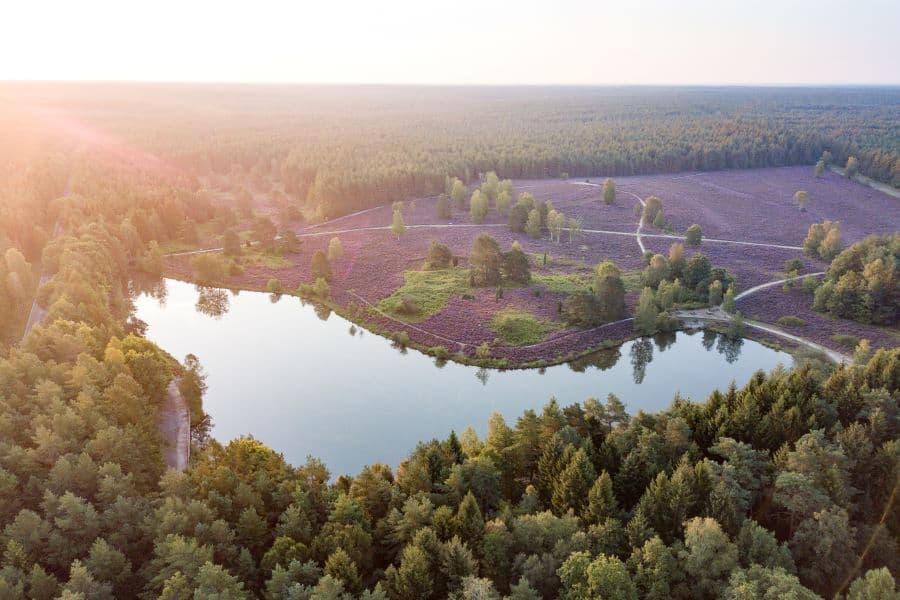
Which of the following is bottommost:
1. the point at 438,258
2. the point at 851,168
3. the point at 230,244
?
the point at 438,258

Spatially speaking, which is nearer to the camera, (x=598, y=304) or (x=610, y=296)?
(x=598, y=304)

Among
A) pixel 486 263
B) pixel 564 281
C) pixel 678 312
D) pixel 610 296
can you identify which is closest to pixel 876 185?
pixel 678 312

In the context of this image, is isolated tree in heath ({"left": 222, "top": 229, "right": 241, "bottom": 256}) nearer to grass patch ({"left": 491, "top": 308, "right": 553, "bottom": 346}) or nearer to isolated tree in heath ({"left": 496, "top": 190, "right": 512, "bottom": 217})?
grass patch ({"left": 491, "top": 308, "right": 553, "bottom": 346})

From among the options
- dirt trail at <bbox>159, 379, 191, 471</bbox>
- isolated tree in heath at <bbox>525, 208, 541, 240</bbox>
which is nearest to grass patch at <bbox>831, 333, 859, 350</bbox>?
isolated tree in heath at <bbox>525, 208, 541, 240</bbox>

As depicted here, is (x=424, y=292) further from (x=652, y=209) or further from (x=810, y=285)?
(x=652, y=209)

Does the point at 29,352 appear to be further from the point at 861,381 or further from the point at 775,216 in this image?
the point at 775,216

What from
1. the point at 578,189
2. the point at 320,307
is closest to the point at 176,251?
the point at 320,307

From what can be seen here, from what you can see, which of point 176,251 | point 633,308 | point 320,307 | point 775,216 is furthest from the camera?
point 775,216
